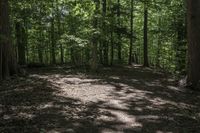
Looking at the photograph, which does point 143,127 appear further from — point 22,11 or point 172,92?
point 22,11

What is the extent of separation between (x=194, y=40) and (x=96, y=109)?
624 cm

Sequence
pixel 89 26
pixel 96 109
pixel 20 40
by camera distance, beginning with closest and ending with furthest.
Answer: pixel 96 109
pixel 89 26
pixel 20 40

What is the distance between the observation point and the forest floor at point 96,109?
282 inches

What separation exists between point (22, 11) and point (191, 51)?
1443 cm

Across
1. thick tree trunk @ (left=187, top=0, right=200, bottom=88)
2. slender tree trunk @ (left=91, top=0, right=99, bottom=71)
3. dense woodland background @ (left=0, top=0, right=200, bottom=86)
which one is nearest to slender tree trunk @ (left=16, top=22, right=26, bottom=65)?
dense woodland background @ (left=0, top=0, right=200, bottom=86)

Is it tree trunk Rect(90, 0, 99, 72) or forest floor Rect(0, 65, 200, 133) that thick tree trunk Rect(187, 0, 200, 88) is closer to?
forest floor Rect(0, 65, 200, 133)

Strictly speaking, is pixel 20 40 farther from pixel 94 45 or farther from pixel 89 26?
pixel 89 26

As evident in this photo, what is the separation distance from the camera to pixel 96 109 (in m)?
8.81

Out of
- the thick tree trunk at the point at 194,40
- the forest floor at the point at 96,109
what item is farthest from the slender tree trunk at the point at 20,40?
the thick tree trunk at the point at 194,40

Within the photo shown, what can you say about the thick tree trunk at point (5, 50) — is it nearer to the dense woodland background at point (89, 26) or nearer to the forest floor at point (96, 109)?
the dense woodland background at point (89, 26)

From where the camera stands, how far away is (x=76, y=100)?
9.95m

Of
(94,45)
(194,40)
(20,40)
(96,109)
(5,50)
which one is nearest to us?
(96,109)

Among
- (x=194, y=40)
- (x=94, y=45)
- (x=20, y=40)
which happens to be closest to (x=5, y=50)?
(x=94, y=45)

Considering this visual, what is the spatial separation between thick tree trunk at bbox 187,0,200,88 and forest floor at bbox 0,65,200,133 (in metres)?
0.76
